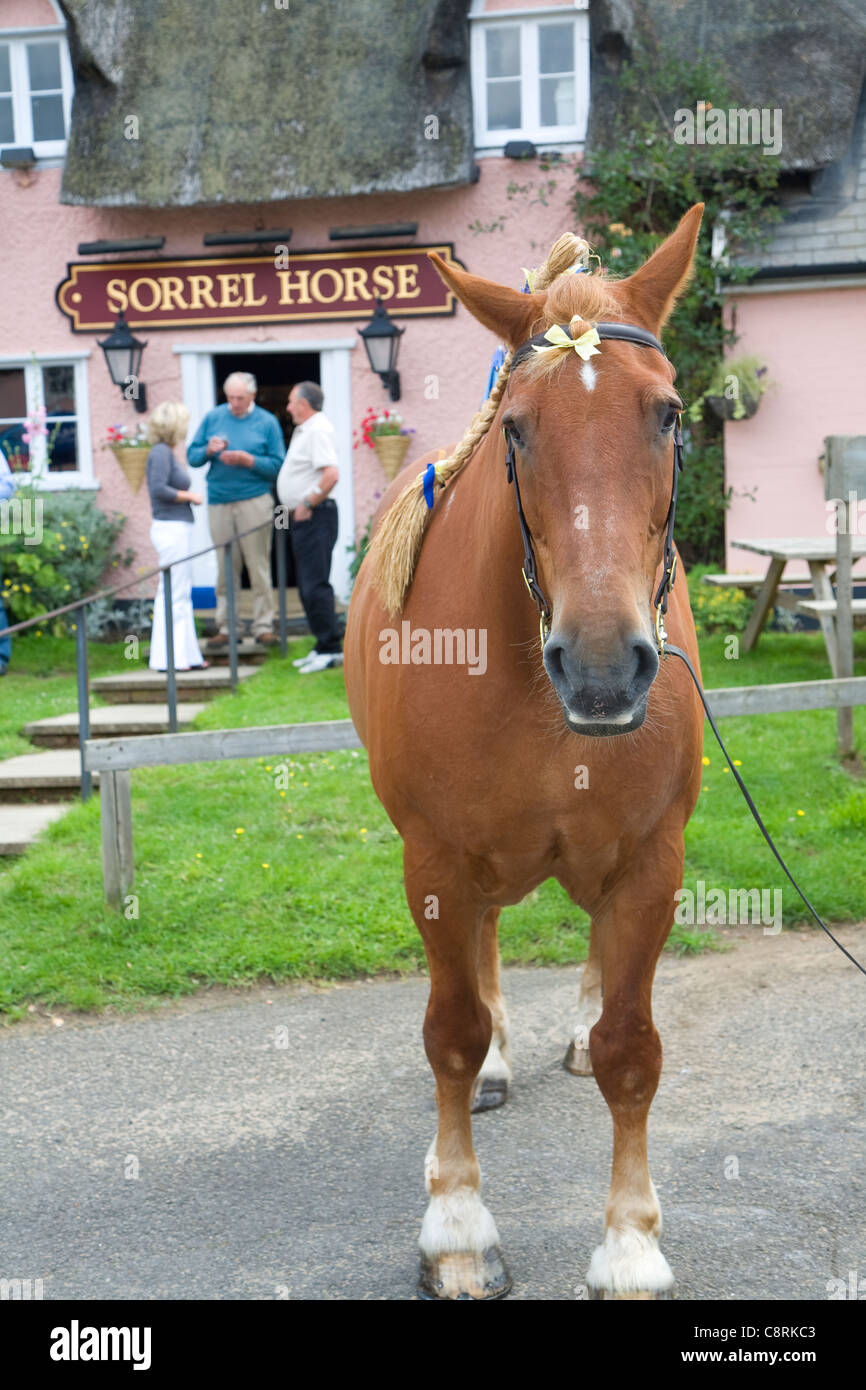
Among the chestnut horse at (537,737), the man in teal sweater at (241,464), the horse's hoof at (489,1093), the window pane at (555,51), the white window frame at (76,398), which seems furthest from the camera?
the white window frame at (76,398)

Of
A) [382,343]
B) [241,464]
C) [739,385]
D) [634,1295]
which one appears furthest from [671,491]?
[382,343]

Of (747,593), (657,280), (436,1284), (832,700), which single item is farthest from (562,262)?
(747,593)

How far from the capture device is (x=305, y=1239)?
305 cm

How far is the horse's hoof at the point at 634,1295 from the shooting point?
2662mm

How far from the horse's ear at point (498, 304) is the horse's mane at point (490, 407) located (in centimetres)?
3

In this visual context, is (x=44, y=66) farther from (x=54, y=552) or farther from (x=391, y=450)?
(x=391, y=450)

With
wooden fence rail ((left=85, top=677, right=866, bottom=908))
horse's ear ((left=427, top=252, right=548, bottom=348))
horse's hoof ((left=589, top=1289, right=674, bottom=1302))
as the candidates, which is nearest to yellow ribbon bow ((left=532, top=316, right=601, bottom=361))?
horse's ear ((left=427, top=252, right=548, bottom=348))

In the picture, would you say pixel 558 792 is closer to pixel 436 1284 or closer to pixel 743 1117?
pixel 436 1284

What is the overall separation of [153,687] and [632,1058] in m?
6.96

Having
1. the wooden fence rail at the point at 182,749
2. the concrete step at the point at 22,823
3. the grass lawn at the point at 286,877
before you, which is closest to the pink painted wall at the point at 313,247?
the grass lawn at the point at 286,877

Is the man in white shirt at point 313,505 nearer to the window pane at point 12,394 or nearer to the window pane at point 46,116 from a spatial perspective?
the window pane at point 12,394

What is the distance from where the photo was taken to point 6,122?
11.6 meters

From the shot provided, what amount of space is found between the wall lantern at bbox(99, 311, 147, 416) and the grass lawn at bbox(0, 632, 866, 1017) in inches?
220

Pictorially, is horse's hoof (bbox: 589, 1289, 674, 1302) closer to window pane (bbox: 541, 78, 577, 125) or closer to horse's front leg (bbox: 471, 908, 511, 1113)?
horse's front leg (bbox: 471, 908, 511, 1113)
